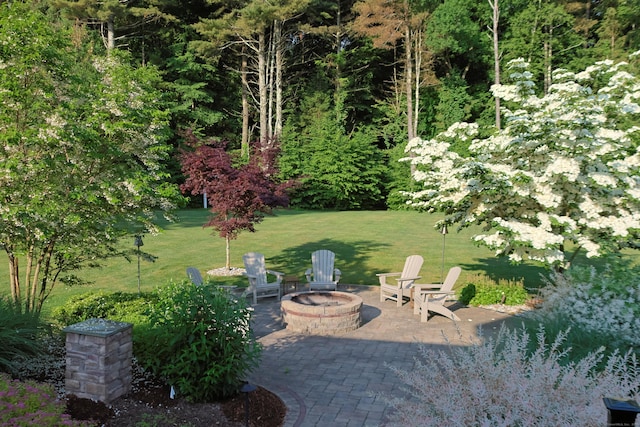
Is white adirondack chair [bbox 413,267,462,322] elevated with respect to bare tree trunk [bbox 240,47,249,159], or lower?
lower

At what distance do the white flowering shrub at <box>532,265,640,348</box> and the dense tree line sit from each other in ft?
69.3

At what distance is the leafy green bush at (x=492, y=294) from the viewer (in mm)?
8961

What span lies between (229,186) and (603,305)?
789 centimetres

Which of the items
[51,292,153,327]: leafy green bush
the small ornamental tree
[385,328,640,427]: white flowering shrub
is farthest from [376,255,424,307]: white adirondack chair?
[385,328,640,427]: white flowering shrub

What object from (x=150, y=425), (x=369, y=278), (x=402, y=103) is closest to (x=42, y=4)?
(x=402, y=103)

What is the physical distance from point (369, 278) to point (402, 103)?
23.2 meters

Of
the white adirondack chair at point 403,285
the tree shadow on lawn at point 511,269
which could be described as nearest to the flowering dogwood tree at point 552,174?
the white adirondack chair at point 403,285

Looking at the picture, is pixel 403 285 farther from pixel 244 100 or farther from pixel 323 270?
pixel 244 100

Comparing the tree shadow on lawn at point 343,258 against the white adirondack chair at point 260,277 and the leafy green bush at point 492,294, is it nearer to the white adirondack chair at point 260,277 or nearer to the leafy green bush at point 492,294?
the white adirondack chair at point 260,277

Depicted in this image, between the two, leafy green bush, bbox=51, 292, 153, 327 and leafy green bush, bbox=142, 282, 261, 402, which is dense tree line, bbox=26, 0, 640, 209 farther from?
leafy green bush, bbox=142, 282, 261, 402

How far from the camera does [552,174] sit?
23.8 feet

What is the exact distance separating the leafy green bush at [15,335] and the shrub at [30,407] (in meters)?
0.80

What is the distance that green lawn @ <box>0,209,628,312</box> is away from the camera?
36.6 feet

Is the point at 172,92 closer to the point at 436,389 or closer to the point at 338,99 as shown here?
the point at 338,99
